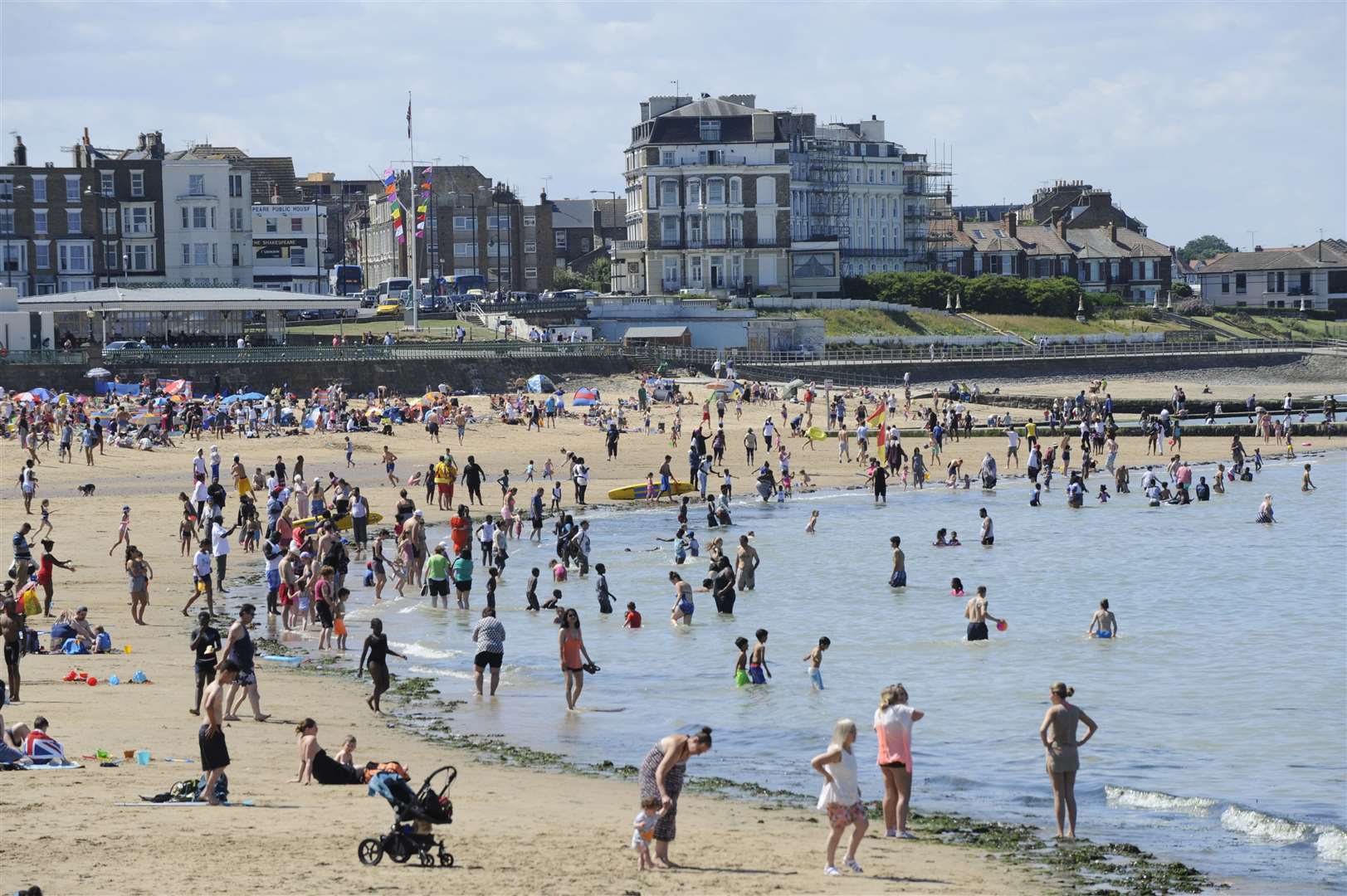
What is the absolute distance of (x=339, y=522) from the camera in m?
31.0

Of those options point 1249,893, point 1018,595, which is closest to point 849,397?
point 1018,595

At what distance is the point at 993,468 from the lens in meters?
44.5

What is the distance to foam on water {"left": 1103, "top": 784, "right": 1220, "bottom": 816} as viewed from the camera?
1521 cm

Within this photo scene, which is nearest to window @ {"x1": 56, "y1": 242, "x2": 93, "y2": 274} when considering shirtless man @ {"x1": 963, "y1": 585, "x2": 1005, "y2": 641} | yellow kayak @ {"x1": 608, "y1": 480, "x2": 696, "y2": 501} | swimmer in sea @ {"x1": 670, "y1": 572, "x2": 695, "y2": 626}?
yellow kayak @ {"x1": 608, "y1": 480, "x2": 696, "y2": 501}

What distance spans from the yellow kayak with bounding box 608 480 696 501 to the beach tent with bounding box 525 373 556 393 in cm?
2064

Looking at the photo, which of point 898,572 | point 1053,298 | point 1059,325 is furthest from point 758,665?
point 1053,298

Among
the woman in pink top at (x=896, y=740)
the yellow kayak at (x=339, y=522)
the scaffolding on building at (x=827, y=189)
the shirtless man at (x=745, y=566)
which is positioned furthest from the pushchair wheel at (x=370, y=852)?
the scaffolding on building at (x=827, y=189)

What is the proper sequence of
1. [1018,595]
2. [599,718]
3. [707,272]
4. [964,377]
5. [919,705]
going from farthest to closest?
[707,272] → [964,377] → [1018,595] → [919,705] → [599,718]

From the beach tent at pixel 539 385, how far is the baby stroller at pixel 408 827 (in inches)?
1944

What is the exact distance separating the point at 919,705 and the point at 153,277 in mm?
67130

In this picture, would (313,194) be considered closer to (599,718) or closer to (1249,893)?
(599,718)

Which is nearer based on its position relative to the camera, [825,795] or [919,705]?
[825,795]

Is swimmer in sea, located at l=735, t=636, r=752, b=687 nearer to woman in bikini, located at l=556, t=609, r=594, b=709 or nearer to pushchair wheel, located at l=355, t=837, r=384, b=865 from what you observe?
woman in bikini, located at l=556, t=609, r=594, b=709

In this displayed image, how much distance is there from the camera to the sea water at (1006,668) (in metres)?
15.6
